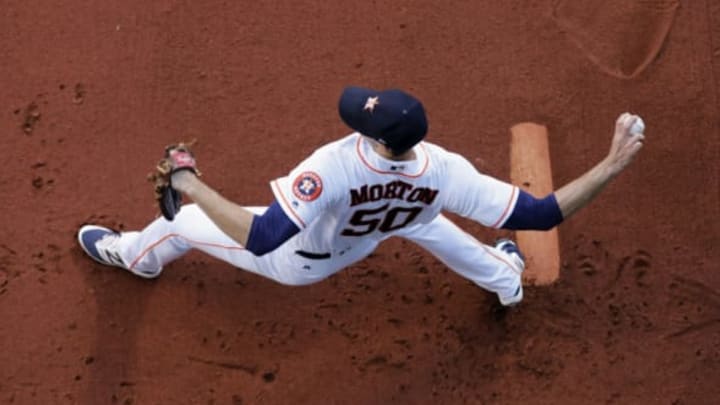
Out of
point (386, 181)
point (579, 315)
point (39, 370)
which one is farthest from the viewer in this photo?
point (579, 315)

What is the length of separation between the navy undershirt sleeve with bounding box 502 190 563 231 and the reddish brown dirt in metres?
1.30

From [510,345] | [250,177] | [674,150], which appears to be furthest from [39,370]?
[674,150]

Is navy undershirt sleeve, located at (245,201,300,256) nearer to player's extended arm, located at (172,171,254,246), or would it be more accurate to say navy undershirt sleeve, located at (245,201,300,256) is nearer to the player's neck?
player's extended arm, located at (172,171,254,246)

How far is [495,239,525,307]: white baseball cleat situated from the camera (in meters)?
4.36

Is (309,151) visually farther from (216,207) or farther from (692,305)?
(692,305)

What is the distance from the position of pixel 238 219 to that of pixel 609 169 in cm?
144

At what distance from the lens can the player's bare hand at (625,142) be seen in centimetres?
318

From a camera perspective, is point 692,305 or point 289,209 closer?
point 289,209

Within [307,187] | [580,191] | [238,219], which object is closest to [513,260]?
[580,191]

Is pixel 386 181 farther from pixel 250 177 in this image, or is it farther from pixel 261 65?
pixel 261 65

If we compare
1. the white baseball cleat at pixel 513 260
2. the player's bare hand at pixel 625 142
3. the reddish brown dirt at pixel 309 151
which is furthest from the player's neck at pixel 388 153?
the reddish brown dirt at pixel 309 151

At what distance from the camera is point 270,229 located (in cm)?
312

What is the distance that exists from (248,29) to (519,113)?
173 cm

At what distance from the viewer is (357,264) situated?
4613 millimetres
